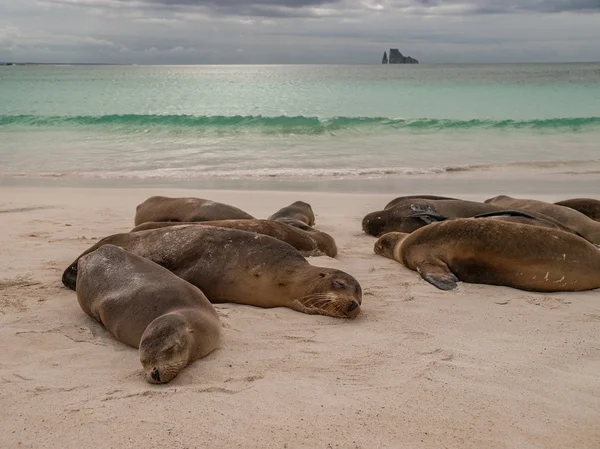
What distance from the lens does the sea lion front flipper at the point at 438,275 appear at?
573 centimetres

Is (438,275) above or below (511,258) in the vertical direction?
below

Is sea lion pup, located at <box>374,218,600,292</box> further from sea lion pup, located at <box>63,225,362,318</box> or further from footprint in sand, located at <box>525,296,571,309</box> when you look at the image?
sea lion pup, located at <box>63,225,362,318</box>

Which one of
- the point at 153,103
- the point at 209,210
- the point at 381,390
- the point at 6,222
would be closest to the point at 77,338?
the point at 381,390

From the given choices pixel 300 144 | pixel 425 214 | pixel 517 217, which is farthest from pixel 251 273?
pixel 300 144

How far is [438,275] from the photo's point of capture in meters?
5.91

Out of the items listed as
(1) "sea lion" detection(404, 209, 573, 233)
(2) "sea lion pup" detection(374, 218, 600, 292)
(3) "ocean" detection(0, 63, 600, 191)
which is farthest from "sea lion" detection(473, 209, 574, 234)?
(3) "ocean" detection(0, 63, 600, 191)

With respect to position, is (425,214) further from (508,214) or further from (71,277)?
(71,277)

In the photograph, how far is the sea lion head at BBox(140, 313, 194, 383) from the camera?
3736mm

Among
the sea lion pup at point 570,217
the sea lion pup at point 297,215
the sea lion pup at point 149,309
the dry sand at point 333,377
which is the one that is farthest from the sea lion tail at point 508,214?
the sea lion pup at point 149,309

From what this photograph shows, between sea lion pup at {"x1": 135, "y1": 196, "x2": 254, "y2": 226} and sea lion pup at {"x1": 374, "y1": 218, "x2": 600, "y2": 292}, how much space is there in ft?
7.82

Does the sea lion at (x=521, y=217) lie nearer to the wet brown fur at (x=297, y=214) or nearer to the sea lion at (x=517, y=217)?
the sea lion at (x=517, y=217)

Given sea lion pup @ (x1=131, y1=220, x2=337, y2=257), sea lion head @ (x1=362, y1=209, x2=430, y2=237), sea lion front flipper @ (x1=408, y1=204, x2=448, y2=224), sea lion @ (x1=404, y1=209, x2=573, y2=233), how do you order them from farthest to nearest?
sea lion head @ (x1=362, y1=209, x2=430, y2=237) → sea lion front flipper @ (x1=408, y1=204, x2=448, y2=224) → sea lion @ (x1=404, y1=209, x2=573, y2=233) → sea lion pup @ (x1=131, y1=220, x2=337, y2=257)

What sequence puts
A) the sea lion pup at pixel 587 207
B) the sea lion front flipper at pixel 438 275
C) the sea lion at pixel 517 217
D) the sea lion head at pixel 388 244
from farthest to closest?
1. the sea lion pup at pixel 587 207
2. the sea lion head at pixel 388 244
3. the sea lion at pixel 517 217
4. the sea lion front flipper at pixel 438 275

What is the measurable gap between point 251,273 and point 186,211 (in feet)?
8.41
